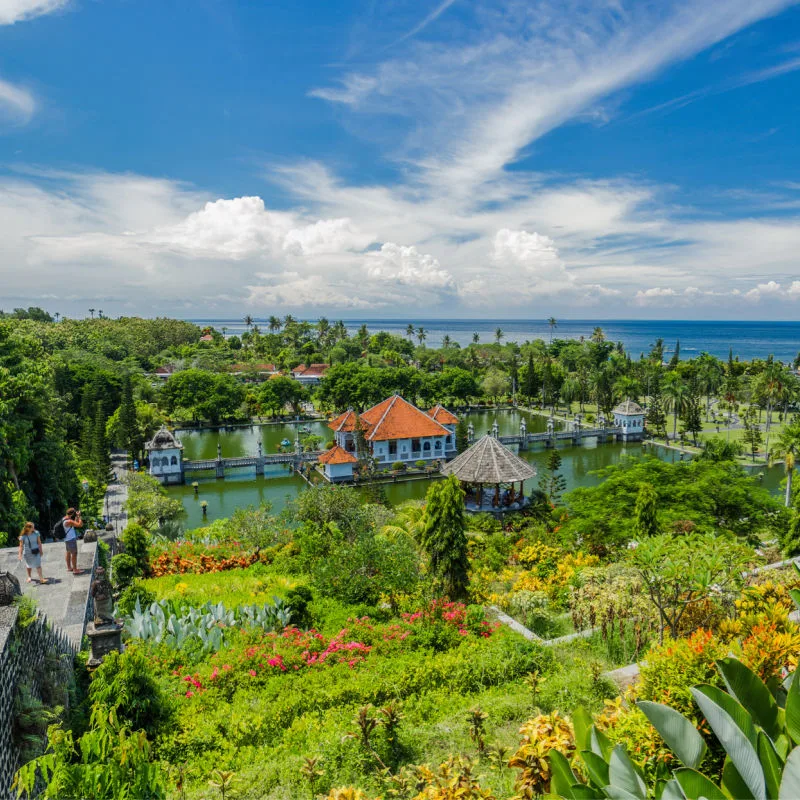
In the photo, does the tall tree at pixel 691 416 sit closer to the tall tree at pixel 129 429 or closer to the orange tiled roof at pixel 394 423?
the orange tiled roof at pixel 394 423

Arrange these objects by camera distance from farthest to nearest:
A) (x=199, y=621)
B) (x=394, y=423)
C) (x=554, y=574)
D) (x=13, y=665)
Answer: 1. (x=394, y=423)
2. (x=554, y=574)
3. (x=199, y=621)
4. (x=13, y=665)

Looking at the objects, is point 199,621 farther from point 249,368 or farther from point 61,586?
point 249,368

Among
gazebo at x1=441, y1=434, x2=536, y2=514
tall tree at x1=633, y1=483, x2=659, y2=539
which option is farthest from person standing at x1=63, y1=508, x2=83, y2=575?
gazebo at x1=441, y1=434, x2=536, y2=514

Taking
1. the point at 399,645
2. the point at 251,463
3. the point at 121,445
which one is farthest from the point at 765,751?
the point at 121,445

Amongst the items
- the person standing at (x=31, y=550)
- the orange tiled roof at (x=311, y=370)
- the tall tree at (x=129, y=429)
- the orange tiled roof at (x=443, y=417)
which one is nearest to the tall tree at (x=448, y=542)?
the person standing at (x=31, y=550)

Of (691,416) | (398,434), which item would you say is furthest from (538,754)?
(691,416)

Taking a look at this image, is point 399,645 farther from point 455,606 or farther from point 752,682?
point 752,682
